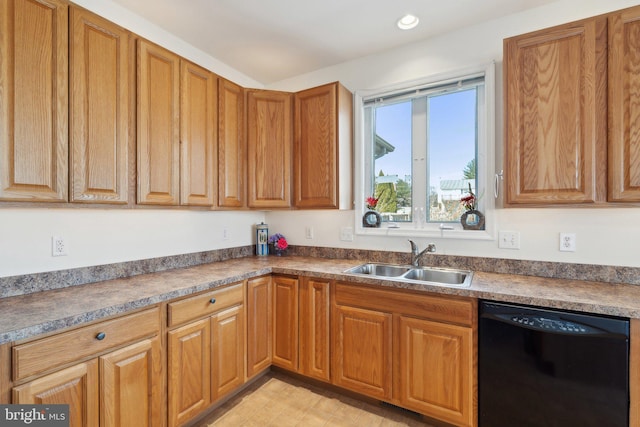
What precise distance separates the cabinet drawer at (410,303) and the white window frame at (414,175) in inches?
25.5

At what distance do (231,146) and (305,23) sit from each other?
105 cm

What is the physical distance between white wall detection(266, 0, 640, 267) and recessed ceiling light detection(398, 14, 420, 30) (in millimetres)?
260

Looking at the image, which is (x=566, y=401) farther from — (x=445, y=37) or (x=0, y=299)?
(x=0, y=299)

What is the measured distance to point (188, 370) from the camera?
5.65 ft

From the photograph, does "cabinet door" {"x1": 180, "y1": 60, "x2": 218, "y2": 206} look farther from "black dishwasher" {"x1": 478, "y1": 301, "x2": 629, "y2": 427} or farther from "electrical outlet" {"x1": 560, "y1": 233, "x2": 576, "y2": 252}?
"electrical outlet" {"x1": 560, "y1": 233, "x2": 576, "y2": 252}

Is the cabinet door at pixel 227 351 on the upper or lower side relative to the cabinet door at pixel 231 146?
lower

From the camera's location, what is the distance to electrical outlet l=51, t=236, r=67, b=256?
1646mm

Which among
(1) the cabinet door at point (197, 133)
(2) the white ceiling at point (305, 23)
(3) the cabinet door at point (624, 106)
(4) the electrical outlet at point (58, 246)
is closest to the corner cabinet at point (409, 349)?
(3) the cabinet door at point (624, 106)

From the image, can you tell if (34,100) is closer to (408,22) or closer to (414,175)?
(408,22)

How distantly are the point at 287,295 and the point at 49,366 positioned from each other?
1372 mm

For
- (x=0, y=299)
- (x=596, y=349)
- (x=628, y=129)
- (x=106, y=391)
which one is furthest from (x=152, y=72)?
(x=596, y=349)

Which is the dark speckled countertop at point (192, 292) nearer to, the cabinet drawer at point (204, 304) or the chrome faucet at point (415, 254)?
the cabinet drawer at point (204, 304)

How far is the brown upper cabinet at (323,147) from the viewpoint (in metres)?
2.40

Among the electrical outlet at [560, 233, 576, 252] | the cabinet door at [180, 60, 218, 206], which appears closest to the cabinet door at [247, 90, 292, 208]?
the cabinet door at [180, 60, 218, 206]
